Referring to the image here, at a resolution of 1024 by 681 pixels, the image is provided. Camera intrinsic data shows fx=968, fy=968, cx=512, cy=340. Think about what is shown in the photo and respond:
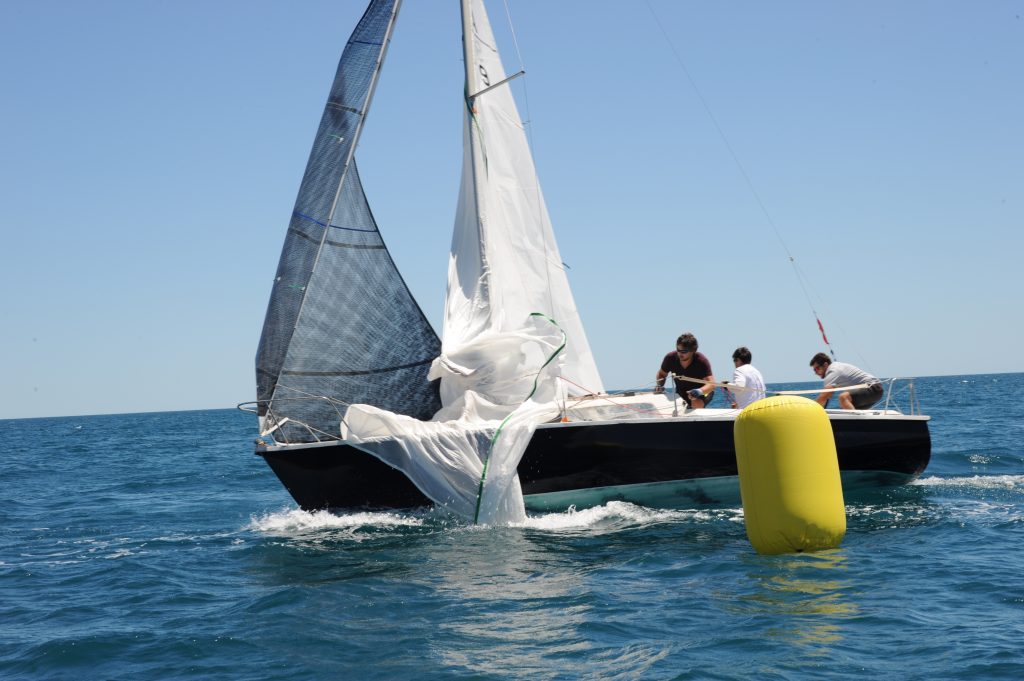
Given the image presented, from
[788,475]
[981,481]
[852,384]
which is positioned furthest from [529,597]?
[981,481]

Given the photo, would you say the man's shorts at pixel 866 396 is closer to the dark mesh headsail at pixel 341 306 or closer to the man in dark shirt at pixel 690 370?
the man in dark shirt at pixel 690 370

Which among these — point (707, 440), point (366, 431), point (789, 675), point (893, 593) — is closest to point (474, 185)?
point (366, 431)

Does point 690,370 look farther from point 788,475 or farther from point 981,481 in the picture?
point 981,481

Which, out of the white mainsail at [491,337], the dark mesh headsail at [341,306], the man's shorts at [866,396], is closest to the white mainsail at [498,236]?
the white mainsail at [491,337]

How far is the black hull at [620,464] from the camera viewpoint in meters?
10.4

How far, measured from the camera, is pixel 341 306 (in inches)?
463

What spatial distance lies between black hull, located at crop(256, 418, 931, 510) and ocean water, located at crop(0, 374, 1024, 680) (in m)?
0.26

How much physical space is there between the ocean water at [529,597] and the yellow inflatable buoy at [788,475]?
0.81ft

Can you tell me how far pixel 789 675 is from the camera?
5.34 metres

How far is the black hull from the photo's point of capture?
10375 millimetres

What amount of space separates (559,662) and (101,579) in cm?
525

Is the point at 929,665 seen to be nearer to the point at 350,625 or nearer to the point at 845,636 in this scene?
the point at 845,636

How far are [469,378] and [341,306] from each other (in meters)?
1.86

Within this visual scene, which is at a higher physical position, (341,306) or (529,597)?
(341,306)
